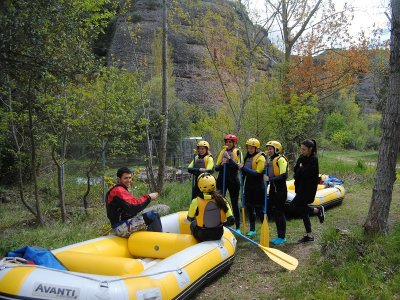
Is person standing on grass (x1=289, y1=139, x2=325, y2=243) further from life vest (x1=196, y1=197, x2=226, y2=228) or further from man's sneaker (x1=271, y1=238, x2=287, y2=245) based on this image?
life vest (x1=196, y1=197, x2=226, y2=228)

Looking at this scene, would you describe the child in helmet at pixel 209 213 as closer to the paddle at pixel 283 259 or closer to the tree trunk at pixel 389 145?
the paddle at pixel 283 259

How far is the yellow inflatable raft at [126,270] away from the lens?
3564 millimetres

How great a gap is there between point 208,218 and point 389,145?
2543 millimetres

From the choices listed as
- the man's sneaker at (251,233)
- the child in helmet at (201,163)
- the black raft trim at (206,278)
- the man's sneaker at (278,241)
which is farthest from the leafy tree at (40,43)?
the man's sneaker at (278,241)

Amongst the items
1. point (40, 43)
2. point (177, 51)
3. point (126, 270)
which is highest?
point (177, 51)

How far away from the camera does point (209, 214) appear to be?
5145mm

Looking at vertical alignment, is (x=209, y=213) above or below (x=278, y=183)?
below

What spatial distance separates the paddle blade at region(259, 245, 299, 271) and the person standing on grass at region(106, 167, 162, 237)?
1.75 m

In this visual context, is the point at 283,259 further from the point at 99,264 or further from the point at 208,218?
the point at 99,264

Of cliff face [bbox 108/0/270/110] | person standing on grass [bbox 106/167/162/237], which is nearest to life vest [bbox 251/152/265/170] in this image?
person standing on grass [bbox 106/167/162/237]

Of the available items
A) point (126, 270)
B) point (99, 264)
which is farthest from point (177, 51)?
point (126, 270)

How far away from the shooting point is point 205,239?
17.1ft

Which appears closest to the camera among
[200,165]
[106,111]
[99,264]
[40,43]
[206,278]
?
[99,264]

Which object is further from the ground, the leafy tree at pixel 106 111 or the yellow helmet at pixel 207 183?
the leafy tree at pixel 106 111
